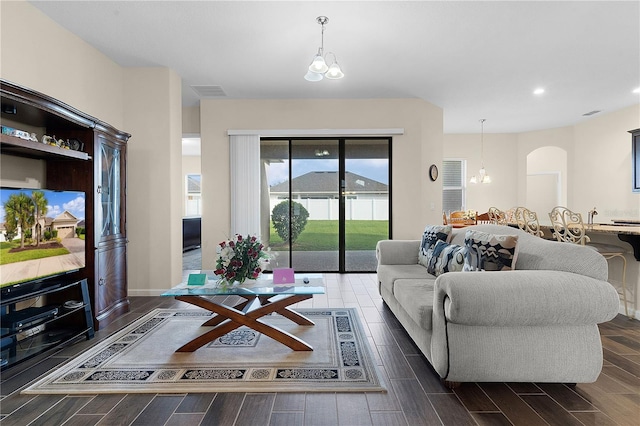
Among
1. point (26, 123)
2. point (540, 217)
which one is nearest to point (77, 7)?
point (26, 123)

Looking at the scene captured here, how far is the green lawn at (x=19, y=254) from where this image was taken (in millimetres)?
2238

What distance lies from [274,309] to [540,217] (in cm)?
856

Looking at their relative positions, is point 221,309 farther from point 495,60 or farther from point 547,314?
point 495,60

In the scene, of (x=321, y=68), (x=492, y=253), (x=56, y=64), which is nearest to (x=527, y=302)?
(x=492, y=253)

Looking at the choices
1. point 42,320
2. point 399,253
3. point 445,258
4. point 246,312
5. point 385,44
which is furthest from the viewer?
point 399,253

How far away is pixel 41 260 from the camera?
2.51m

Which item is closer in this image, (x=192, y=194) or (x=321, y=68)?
(x=321, y=68)

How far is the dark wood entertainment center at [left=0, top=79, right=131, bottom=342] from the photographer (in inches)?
97.3

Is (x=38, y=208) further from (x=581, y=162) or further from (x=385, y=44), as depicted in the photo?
(x=581, y=162)

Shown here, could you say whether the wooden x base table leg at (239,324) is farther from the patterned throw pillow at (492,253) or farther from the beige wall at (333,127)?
the beige wall at (333,127)

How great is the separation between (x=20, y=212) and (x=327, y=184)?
3.94 metres

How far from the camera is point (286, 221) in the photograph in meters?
5.55

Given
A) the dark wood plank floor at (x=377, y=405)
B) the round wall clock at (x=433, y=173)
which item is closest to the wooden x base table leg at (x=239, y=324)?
the dark wood plank floor at (x=377, y=405)

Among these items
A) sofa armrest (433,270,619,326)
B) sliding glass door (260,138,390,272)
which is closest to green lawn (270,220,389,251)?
sliding glass door (260,138,390,272)
